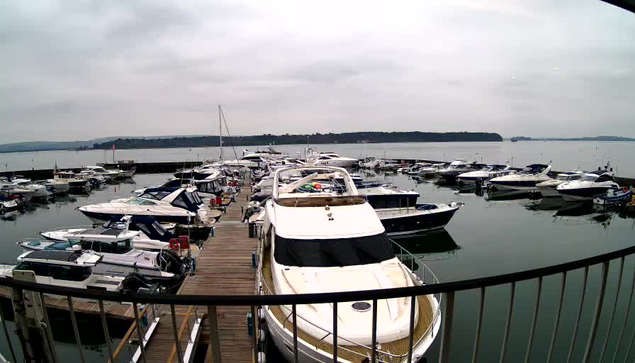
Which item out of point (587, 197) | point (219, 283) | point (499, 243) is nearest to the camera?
point (219, 283)

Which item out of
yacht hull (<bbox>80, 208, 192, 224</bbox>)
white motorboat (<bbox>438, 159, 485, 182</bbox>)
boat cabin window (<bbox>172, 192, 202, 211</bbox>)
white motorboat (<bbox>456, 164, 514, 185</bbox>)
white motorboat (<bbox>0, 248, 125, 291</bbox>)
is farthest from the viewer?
white motorboat (<bbox>438, 159, 485, 182</bbox>)

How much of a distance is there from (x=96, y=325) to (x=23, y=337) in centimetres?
1048

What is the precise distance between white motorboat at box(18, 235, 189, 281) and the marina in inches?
52.1

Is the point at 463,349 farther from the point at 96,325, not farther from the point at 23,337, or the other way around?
the point at 96,325

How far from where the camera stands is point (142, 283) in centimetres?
1134

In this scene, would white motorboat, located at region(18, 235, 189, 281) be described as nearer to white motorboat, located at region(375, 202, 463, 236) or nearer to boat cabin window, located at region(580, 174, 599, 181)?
white motorboat, located at region(375, 202, 463, 236)

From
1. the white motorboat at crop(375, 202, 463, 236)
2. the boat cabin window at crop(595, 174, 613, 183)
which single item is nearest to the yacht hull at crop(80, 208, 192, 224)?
the white motorboat at crop(375, 202, 463, 236)

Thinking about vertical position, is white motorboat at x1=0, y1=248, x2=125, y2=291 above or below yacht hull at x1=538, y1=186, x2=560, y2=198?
above

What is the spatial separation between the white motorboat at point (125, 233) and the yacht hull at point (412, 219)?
11982 millimetres

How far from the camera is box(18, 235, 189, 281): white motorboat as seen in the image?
11984mm

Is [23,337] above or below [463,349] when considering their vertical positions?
above

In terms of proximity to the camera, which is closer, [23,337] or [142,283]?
[23,337]

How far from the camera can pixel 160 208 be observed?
66.4 feet

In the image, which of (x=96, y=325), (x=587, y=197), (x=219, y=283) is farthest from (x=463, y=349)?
(x=587, y=197)
